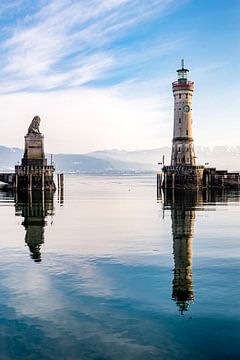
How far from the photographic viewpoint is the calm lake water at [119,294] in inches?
503

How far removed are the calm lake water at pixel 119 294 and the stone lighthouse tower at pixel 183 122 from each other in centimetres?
5210

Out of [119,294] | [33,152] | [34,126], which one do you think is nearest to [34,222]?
[119,294]

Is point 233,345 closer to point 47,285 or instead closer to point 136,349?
point 136,349

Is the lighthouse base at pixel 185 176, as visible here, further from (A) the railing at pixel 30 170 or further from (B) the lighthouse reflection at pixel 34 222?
(B) the lighthouse reflection at pixel 34 222

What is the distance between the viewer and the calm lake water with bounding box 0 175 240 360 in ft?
41.9

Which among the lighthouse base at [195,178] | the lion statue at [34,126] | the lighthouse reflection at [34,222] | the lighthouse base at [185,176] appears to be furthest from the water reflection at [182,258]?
the lion statue at [34,126]

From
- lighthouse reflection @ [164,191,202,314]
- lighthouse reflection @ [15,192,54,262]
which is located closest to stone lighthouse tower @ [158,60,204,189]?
lighthouse reflection @ [15,192,54,262]

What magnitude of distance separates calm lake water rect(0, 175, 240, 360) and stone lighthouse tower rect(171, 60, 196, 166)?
52.1m

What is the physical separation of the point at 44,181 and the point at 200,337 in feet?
223

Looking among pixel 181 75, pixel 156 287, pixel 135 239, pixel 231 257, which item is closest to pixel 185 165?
pixel 181 75

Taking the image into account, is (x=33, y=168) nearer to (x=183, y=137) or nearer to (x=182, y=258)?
(x=183, y=137)

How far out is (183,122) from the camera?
8588 cm

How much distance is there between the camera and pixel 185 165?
283 ft

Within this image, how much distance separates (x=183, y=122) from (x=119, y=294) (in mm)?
71242
